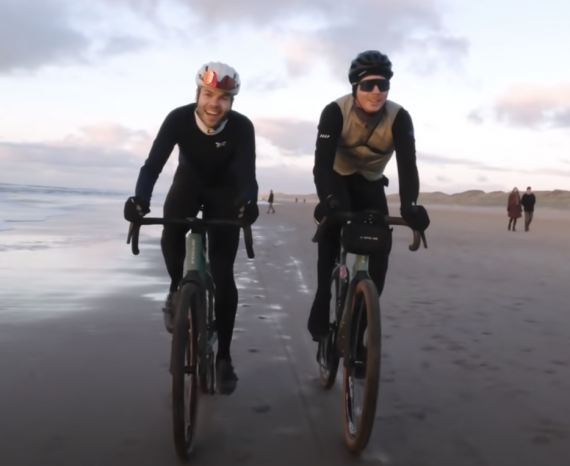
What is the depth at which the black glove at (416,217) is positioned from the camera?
357 centimetres

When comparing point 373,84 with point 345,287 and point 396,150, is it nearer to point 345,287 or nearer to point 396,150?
point 396,150

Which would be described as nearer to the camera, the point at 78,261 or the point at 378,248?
the point at 378,248

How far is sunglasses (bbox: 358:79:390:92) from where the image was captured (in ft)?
12.3

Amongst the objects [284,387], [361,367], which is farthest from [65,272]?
[361,367]

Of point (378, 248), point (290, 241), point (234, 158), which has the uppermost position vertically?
point (234, 158)

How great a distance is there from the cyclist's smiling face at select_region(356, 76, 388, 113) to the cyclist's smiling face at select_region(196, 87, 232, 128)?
0.72m

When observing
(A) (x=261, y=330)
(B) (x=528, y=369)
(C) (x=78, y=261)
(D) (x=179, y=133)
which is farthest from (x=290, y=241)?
(D) (x=179, y=133)

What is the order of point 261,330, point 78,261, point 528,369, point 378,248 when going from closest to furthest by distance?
1. point 378,248
2. point 528,369
3. point 261,330
4. point 78,261

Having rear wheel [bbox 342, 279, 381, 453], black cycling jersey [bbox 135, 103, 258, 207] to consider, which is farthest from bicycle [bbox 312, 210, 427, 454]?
black cycling jersey [bbox 135, 103, 258, 207]

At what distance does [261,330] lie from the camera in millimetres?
6066

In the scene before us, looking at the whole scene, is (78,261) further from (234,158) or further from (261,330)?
(234,158)

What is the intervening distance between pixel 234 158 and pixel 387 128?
892 mm

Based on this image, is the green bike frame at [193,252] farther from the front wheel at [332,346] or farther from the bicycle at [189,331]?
the front wheel at [332,346]

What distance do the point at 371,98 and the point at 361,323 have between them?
1.23 metres
